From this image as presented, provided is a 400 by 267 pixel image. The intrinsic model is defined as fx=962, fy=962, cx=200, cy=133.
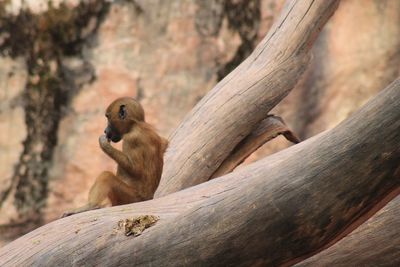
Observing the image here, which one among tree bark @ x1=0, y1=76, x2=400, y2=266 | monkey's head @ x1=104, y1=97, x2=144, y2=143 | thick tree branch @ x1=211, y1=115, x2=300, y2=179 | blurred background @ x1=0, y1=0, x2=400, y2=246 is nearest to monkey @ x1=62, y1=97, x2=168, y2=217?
monkey's head @ x1=104, y1=97, x2=144, y2=143

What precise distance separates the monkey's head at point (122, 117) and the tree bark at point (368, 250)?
160cm

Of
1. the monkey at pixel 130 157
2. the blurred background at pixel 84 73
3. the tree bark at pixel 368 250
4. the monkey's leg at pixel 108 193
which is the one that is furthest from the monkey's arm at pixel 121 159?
the blurred background at pixel 84 73

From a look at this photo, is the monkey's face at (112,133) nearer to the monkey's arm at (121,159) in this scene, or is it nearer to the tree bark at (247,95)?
the monkey's arm at (121,159)

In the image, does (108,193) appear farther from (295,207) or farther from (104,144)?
(295,207)

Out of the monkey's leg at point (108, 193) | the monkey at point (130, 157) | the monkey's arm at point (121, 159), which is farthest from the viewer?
the monkey's arm at point (121, 159)

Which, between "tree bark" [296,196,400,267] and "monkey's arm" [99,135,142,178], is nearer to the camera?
"tree bark" [296,196,400,267]

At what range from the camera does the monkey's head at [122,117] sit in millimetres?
5992

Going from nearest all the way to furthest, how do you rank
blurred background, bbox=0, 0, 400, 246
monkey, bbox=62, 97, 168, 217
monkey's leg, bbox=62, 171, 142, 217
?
monkey's leg, bbox=62, 171, 142, 217 < monkey, bbox=62, 97, 168, 217 < blurred background, bbox=0, 0, 400, 246

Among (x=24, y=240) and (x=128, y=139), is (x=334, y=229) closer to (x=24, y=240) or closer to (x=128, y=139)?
(x=24, y=240)

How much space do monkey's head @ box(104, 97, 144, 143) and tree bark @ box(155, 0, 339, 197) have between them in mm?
548

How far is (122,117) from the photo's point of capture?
600 cm

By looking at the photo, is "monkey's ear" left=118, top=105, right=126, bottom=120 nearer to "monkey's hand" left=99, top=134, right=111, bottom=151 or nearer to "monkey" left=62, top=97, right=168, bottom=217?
"monkey" left=62, top=97, right=168, bottom=217

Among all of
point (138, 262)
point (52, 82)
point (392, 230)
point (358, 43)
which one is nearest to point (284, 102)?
point (358, 43)

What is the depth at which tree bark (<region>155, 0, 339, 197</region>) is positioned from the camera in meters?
6.54
